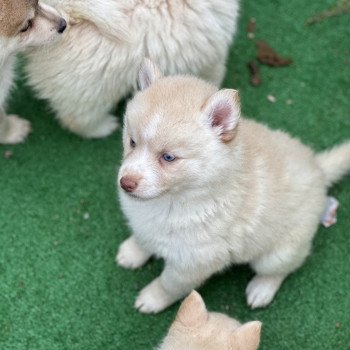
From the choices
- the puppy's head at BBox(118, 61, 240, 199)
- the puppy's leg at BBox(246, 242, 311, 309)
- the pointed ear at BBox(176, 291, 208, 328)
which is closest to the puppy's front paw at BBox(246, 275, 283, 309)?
the puppy's leg at BBox(246, 242, 311, 309)

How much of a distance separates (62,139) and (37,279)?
757 millimetres

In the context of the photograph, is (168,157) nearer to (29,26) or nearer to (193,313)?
(193,313)

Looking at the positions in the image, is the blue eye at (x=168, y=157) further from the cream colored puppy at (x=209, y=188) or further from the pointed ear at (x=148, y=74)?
the pointed ear at (x=148, y=74)

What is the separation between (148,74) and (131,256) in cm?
94

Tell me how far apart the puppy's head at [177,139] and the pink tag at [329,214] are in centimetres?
102

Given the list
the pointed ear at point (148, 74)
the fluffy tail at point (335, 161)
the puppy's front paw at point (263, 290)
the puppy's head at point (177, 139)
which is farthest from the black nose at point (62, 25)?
the puppy's front paw at point (263, 290)

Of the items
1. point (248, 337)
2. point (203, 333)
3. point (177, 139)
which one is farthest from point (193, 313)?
point (177, 139)

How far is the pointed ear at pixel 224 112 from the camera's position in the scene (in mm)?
2000

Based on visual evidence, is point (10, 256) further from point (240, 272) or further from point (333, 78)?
point (333, 78)

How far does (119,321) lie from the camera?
2715mm

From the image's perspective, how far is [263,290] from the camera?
273 centimetres

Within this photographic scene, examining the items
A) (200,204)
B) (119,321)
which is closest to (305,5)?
(200,204)

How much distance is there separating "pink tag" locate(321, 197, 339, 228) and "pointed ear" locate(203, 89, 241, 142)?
106cm

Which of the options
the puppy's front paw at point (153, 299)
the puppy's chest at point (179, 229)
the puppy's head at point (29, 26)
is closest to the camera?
the puppy's chest at point (179, 229)
